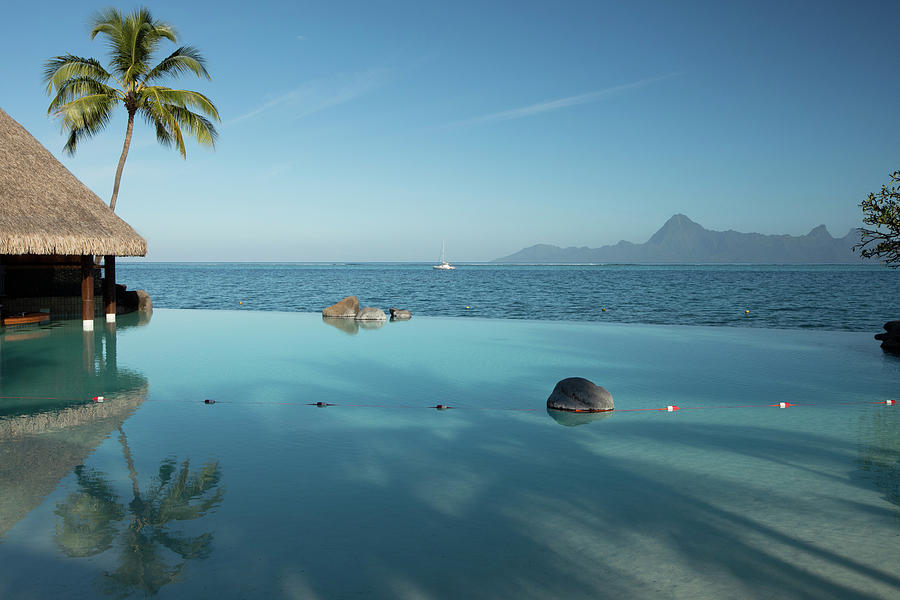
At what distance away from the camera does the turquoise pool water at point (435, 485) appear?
3.70 m

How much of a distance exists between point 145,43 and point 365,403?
683 inches

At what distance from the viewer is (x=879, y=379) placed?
421 inches

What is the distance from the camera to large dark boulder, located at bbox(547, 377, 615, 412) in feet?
26.7

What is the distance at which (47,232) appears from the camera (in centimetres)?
1338

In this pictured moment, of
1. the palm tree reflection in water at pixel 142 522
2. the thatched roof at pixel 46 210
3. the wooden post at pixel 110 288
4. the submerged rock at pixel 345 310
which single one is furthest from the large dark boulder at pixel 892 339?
Answer: the wooden post at pixel 110 288

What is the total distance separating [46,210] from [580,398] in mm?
12870

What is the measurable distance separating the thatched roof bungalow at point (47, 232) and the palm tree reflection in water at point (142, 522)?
32.8 feet

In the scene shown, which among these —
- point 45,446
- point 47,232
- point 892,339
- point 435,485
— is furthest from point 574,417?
point 47,232

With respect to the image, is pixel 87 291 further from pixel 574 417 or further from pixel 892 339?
pixel 892 339

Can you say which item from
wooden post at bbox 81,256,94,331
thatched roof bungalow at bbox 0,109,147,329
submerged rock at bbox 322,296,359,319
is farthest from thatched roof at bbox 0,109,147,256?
submerged rock at bbox 322,296,359,319

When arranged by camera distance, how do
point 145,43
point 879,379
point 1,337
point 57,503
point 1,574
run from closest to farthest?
1. point 1,574
2. point 57,503
3. point 879,379
4. point 1,337
5. point 145,43

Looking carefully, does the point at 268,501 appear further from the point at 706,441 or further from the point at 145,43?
the point at 145,43

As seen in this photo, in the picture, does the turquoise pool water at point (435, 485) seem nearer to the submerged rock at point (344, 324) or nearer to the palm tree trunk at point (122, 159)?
the submerged rock at point (344, 324)

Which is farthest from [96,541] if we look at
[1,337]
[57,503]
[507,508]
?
[1,337]
